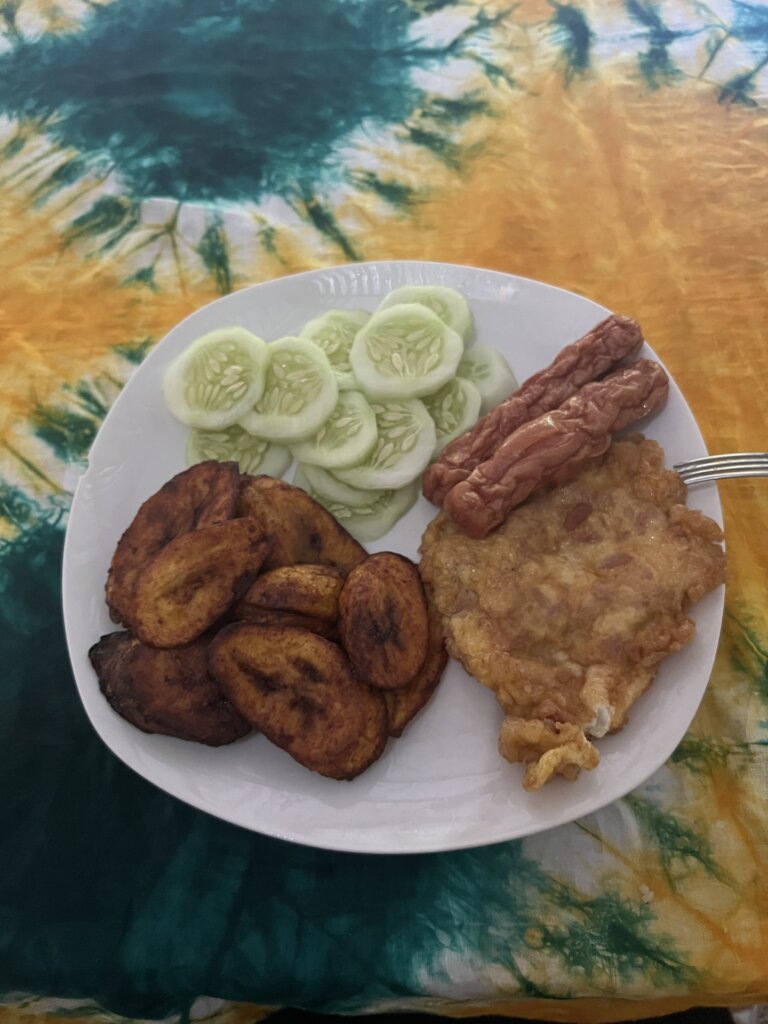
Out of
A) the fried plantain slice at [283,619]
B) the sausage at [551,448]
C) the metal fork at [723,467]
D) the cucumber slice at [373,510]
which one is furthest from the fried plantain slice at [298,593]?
the metal fork at [723,467]

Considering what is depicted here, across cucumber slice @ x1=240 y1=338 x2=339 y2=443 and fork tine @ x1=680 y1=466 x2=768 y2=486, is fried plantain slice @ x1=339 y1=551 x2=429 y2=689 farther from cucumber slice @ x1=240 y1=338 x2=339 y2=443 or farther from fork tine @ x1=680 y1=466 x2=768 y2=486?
fork tine @ x1=680 y1=466 x2=768 y2=486

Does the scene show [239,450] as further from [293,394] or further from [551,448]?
[551,448]

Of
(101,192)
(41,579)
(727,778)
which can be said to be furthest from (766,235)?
(41,579)

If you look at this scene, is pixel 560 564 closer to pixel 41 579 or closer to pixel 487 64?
pixel 41 579

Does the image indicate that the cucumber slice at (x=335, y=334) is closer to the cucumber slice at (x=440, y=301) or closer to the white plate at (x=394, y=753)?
the cucumber slice at (x=440, y=301)

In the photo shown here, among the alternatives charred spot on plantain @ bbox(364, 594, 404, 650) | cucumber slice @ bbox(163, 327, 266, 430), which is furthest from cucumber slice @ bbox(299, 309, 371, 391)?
charred spot on plantain @ bbox(364, 594, 404, 650)
